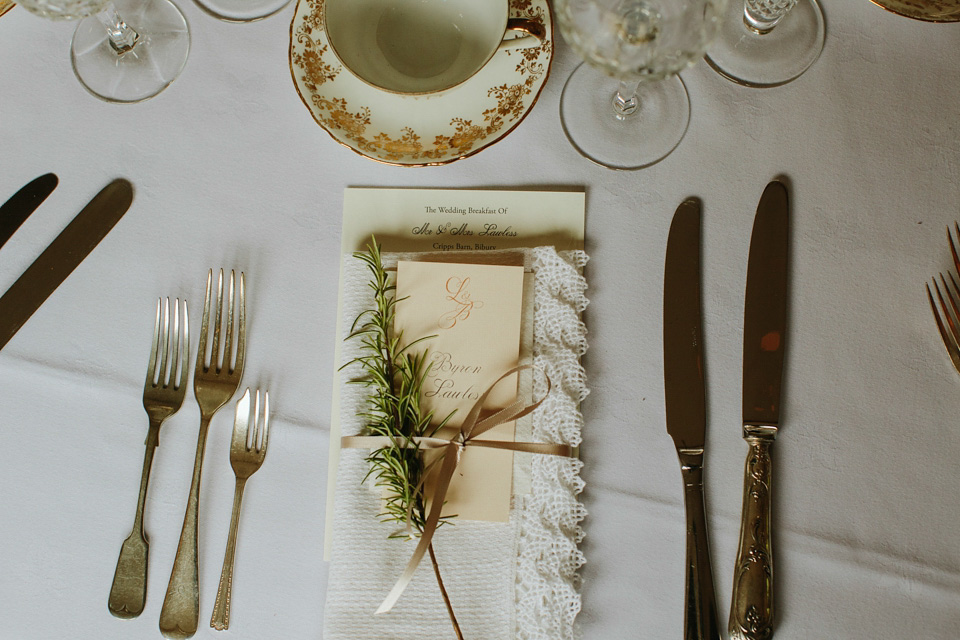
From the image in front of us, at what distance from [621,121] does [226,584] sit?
70 centimetres

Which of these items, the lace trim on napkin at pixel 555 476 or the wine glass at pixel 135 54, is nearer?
the lace trim on napkin at pixel 555 476

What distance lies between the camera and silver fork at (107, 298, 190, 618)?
707 mm

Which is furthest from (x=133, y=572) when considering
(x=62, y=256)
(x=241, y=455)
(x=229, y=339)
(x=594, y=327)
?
(x=594, y=327)

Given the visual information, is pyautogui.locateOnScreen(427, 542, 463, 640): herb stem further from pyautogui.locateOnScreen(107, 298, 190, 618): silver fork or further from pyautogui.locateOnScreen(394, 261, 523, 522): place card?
pyautogui.locateOnScreen(107, 298, 190, 618): silver fork

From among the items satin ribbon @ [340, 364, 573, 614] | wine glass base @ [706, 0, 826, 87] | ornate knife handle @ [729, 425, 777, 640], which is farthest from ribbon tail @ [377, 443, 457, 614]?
wine glass base @ [706, 0, 826, 87]

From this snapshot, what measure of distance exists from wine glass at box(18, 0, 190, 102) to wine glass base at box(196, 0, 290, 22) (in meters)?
0.04

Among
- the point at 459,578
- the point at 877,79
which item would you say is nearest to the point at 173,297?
the point at 459,578

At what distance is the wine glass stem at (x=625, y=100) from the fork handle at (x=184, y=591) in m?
0.68

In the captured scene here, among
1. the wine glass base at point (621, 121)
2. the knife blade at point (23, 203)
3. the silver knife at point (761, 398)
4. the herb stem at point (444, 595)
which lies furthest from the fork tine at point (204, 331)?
the silver knife at point (761, 398)

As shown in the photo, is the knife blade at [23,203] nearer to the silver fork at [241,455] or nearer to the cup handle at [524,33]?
the silver fork at [241,455]

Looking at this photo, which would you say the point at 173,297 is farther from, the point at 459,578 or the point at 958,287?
the point at 958,287

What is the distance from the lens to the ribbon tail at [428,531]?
2.12ft

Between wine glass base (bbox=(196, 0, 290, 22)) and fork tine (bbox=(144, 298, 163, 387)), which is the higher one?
wine glass base (bbox=(196, 0, 290, 22))

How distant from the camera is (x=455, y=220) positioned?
0.76 m
